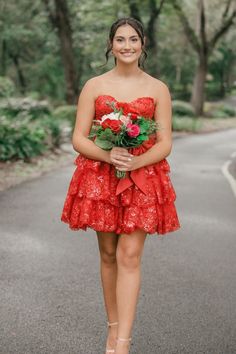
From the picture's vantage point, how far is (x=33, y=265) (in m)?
6.17

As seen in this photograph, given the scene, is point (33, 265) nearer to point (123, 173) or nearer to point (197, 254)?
point (197, 254)

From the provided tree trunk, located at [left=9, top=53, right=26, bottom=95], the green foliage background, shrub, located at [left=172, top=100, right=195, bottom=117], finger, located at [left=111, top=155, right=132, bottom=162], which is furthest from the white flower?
tree trunk, located at [left=9, top=53, right=26, bottom=95]

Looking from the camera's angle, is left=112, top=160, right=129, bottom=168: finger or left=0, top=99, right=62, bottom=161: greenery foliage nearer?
left=112, top=160, right=129, bottom=168: finger

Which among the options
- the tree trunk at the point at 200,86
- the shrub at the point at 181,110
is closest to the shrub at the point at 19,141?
the shrub at the point at 181,110

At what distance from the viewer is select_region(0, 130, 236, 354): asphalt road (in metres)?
4.17

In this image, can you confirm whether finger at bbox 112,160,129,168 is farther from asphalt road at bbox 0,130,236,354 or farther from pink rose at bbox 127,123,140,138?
asphalt road at bbox 0,130,236,354

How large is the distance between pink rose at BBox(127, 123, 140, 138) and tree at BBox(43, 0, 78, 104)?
895 inches

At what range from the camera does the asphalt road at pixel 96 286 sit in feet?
13.7

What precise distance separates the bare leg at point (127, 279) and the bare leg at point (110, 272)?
129 millimetres

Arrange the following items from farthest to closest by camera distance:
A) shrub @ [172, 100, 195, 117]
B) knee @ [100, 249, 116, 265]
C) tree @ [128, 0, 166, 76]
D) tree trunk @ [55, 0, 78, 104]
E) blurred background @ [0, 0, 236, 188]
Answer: shrub @ [172, 100, 195, 117] < tree @ [128, 0, 166, 76] < tree trunk @ [55, 0, 78, 104] < blurred background @ [0, 0, 236, 188] < knee @ [100, 249, 116, 265]

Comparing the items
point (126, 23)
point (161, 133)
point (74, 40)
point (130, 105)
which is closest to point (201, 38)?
point (74, 40)

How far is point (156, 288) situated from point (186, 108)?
102ft

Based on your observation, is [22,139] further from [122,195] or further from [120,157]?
[120,157]

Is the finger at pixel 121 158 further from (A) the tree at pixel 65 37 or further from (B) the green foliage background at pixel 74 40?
(B) the green foliage background at pixel 74 40
